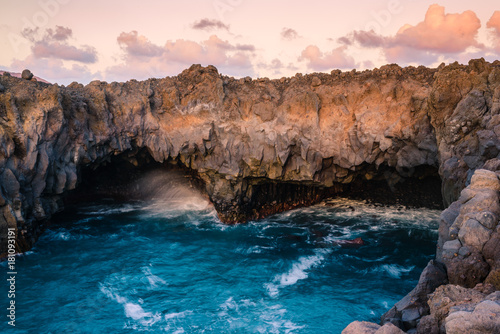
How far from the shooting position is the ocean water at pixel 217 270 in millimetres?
17172

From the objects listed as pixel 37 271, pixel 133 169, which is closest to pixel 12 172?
pixel 37 271

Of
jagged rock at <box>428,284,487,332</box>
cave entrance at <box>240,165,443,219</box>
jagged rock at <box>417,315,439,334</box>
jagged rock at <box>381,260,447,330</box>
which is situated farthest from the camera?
cave entrance at <box>240,165,443,219</box>

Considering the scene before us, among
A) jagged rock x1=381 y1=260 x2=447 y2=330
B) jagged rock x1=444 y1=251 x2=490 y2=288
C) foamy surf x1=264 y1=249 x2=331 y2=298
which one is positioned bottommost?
foamy surf x1=264 y1=249 x2=331 y2=298

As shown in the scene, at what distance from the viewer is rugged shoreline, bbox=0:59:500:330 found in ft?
73.9

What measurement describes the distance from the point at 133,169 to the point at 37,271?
13202mm

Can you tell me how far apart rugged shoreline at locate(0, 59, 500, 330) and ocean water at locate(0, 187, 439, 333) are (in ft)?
9.66

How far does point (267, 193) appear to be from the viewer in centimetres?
3080

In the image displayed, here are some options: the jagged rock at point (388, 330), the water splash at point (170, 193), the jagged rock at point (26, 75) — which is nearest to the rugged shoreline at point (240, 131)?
the jagged rock at point (26, 75)

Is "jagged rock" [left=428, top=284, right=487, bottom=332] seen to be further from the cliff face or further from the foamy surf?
the cliff face

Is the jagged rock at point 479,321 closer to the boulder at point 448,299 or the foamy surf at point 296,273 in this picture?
the boulder at point 448,299

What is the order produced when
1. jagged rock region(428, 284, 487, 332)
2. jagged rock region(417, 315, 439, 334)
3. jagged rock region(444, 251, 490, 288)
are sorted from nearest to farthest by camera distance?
1. jagged rock region(417, 315, 439, 334)
2. jagged rock region(428, 284, 487, 332)
3. jagged rock region(444, 251, 490, 288)

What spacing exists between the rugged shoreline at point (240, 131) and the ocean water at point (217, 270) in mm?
2945

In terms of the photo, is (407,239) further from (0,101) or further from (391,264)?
(0,101)

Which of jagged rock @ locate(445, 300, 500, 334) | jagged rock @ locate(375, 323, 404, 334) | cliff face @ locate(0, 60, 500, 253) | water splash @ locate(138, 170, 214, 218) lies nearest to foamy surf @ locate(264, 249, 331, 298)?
cliff face @ locate(0, 60, 500, 253)
